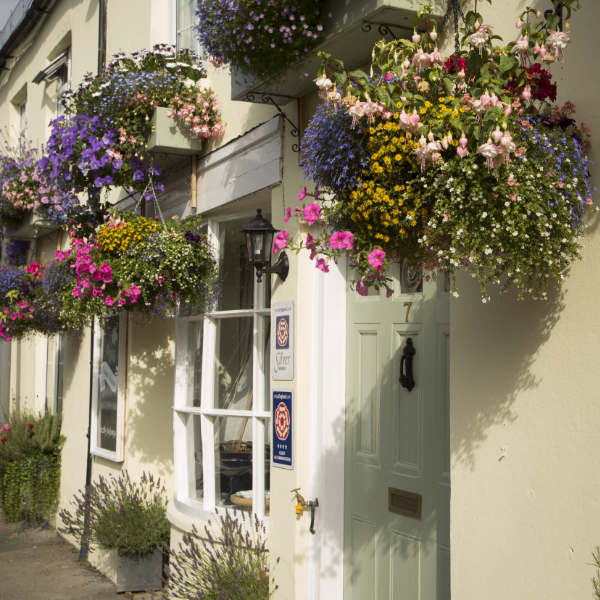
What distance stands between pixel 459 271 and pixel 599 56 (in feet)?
3.38

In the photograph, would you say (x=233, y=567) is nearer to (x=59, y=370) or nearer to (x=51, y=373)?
(x=59, y=370)

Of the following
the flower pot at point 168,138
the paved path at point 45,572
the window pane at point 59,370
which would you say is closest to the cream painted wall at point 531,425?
the flower pot at point 168,138

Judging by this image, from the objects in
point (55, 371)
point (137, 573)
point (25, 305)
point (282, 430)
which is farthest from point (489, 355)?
point (55, 371)

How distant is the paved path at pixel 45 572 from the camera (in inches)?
256

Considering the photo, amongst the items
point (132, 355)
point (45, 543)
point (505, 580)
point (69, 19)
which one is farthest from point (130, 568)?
point (69, 19)

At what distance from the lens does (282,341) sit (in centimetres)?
474

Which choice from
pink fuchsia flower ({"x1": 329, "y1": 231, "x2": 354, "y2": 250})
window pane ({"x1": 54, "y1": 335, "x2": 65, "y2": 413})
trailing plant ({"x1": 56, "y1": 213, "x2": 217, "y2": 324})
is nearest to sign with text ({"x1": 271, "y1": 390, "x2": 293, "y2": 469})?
trailing plant ({"x1": 56, "y1": 213, "x2": 217, "y2": 324})

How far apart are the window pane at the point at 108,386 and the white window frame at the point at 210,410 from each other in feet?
4.02

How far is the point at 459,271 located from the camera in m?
3.37

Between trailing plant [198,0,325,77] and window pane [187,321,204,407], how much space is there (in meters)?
2.59

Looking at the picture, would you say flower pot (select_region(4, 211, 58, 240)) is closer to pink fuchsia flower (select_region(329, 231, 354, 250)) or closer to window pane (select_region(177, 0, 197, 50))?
window pane (select_region(177, 0, 197, 50))

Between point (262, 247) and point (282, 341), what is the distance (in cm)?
60

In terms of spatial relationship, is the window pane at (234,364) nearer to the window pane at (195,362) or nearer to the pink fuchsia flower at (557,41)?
the window pane at (195,362)

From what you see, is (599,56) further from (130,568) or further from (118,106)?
(130,568)
